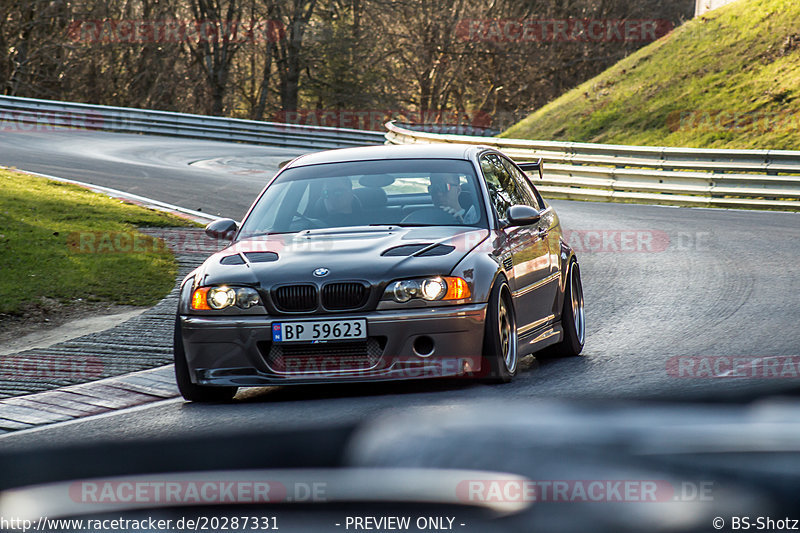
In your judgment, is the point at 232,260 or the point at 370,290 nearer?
the point at 370,290

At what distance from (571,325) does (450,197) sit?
128 cm

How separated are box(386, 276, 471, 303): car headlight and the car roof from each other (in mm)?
1693

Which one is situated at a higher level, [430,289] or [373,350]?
[430,289]

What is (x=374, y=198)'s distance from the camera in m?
7.04

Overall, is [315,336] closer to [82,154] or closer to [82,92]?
[82,154]

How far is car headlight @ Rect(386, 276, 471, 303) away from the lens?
5.80 meters

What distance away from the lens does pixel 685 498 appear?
128 cm

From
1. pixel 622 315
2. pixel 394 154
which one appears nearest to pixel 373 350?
pixel 394 154

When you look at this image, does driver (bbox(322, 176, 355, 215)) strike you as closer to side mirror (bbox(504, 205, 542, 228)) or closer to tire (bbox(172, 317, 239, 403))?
side mirror (bbox(504, 205, 542, 228))

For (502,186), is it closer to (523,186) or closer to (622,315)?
(523,186)

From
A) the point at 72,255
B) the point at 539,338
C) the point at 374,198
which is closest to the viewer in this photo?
the point at 539,338

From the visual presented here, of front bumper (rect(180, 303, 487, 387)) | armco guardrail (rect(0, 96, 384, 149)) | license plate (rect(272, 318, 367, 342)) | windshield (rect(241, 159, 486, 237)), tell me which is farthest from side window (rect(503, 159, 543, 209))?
armco guardrail (rect(0, 96, 384, 149))

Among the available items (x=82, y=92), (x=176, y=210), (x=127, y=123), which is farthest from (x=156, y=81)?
(x=176, y=210)

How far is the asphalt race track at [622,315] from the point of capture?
3.15 m
